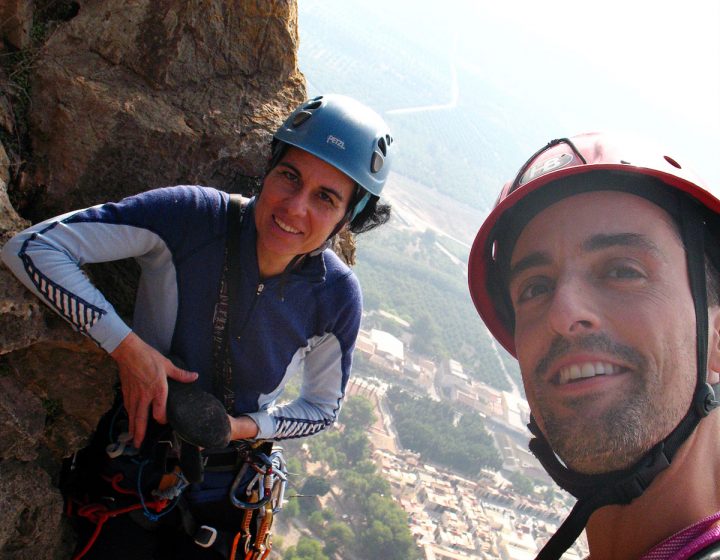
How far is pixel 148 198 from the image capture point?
7.97 ft

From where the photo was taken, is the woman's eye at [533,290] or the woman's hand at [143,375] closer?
the woman's eye at [533,290]

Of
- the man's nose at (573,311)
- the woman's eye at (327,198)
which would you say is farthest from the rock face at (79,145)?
the man's nose at (573,311)

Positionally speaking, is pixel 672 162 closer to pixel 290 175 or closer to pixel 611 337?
pixel 611 337

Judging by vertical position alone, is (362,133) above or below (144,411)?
above

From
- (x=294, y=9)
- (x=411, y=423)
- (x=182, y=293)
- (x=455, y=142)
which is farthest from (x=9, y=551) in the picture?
(x=455, y=142)

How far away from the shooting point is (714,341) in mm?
2109

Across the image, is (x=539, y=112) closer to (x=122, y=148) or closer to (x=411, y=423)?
(x=411, y=423)

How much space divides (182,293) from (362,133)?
3.78 ft

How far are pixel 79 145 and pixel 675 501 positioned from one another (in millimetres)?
3128

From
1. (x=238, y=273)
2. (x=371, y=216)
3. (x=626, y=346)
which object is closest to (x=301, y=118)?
(x=371, y=216)

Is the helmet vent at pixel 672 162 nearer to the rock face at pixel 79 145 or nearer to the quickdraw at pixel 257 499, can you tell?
the rock face at pixel 79 145

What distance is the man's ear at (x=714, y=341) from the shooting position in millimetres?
2088

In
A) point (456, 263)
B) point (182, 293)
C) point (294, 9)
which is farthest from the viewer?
point (456, 263)

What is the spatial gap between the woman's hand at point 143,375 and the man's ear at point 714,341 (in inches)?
81.6
